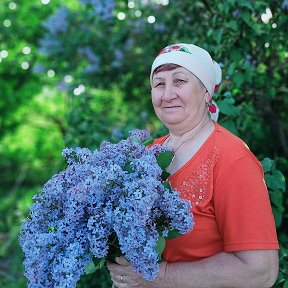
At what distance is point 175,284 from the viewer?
1.80 meters

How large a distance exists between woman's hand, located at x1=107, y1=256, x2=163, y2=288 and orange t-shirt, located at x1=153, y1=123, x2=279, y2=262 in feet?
0.45

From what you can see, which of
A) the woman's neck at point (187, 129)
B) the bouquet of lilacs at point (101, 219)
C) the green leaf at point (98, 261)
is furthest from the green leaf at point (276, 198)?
the green leaf at point (98, 261)

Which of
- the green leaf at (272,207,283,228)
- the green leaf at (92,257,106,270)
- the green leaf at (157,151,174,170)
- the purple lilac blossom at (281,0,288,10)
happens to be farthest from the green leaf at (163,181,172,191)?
the purple lilac blossom at (281,0,288,10)

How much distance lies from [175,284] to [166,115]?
62 centimetres

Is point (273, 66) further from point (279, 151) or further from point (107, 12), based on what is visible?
point (107, 12)

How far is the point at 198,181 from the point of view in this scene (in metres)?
1.85

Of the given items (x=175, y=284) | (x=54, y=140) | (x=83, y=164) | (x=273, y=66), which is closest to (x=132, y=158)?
(x=83, y=164)

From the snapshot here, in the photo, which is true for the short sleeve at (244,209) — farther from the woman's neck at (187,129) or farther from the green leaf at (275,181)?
the green leaf at (275,181)

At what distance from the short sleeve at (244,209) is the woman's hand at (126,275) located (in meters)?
0.30

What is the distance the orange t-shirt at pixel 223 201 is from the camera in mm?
1731

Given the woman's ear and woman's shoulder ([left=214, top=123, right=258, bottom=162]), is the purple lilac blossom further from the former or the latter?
woman's shoulder ([left=214, top=123, right=258, bottom=162])

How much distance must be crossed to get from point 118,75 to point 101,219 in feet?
15.5

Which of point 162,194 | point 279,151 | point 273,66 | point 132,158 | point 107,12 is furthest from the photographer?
point 107,12

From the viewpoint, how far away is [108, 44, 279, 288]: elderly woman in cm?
173
